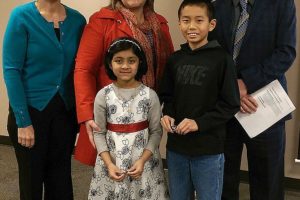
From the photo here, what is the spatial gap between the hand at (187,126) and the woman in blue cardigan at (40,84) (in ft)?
2.09

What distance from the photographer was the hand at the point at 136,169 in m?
1.58

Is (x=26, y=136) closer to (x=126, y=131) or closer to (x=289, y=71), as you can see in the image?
(x=126, y=131)

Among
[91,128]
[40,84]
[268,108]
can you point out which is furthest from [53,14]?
[268,108]

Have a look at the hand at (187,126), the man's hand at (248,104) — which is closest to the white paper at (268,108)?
the man's hand at (248,104)

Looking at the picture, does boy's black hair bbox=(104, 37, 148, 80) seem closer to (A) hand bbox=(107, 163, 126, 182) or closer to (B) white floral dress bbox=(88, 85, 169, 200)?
(B) white floral dress bbox=(88, 85, 169, 200)

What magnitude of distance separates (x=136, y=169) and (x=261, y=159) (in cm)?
69

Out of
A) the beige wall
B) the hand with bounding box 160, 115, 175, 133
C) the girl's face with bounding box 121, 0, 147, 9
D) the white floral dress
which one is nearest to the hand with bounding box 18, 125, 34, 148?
the white floral dress

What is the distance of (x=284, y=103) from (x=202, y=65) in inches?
19.3

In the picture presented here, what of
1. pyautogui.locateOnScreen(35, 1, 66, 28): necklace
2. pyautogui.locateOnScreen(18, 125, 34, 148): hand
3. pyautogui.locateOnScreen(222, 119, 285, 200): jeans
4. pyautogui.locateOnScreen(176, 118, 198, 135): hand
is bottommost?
pyautogui.locateOnScreen(222, 119, 285, 200): jeans

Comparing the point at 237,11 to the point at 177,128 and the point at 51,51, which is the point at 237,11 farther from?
the point at 51,51

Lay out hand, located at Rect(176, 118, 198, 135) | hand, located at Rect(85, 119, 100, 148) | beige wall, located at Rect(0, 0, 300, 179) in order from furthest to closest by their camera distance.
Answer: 1. beige wall, located at Rect(0, 0, 300, 179)
2. hand, located at Rect(85, 119, 100, 148)
3. hand, located at Rect(176, 118, 198, 135)

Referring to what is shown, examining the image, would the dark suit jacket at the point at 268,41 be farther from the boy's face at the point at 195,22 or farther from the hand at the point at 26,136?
the hand at the point at 26,136

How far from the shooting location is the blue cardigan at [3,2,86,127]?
5.52 feet

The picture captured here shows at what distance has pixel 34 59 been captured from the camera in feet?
5.66
